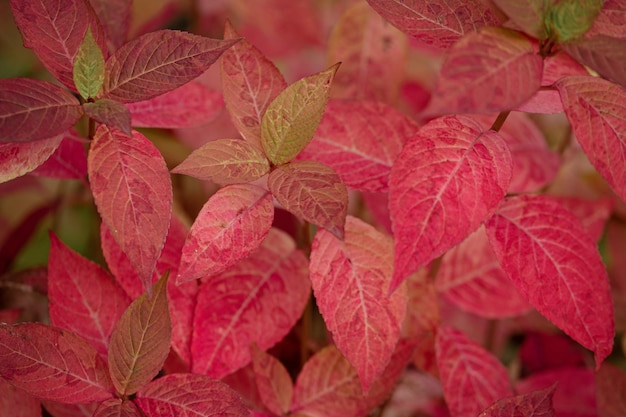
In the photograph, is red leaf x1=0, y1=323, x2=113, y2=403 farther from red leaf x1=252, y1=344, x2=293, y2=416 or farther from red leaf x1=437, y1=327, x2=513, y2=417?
red leaf x1=437, y1=327, x2=513, y2=417

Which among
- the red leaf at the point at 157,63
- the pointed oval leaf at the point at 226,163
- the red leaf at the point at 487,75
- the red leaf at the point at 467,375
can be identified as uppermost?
the red leaf at the point at 487,75

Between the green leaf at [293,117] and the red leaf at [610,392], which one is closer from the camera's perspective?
the green leaf at [293,117]

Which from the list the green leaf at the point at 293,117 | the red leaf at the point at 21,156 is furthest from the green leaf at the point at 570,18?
the red leaf at the point at 21,156

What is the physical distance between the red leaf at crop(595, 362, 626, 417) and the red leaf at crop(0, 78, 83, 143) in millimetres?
593

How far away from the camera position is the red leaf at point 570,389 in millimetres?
833

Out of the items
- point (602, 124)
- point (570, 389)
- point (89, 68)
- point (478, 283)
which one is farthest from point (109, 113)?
point (570, 389)

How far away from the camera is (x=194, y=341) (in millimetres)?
625

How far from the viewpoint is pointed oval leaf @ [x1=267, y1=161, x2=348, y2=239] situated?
0.50m

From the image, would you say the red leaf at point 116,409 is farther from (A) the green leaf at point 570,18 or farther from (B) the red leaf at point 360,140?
(A) the green leaf at point 570,18

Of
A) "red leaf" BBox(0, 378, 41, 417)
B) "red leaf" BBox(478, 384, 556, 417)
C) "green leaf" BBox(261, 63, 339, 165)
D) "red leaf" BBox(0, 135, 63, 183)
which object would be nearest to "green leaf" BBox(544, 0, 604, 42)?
"green leaf" BBox(261, 63, 339, 165)

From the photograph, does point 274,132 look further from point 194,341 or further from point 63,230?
point 63,230

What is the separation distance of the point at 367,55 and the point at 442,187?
428 mm

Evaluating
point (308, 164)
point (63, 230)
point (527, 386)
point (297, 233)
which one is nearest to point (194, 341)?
point (308, 164)

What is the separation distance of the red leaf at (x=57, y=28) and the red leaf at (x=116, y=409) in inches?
10.7
